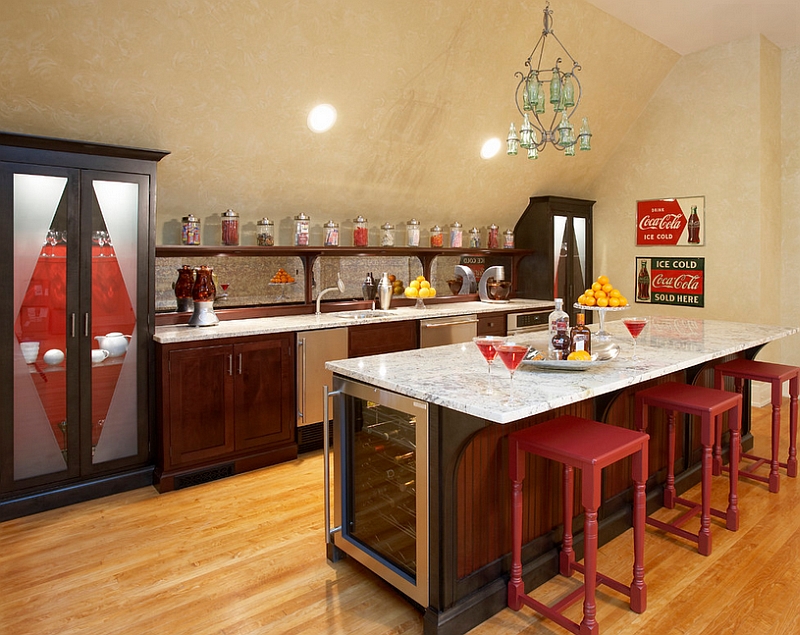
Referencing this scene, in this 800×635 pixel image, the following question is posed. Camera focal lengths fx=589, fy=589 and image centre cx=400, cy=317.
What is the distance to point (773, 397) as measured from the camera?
3.51 meters

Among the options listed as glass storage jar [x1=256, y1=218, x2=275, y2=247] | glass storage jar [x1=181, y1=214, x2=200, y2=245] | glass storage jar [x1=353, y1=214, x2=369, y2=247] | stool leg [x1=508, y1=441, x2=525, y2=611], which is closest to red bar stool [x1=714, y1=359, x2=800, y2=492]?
stool leg [x1=508, y1=441, x2=525, y2=611]

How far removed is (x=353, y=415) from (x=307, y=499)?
1150mm

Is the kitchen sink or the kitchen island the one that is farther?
the kitchen sink

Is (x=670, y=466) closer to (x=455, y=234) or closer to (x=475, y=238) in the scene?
(x=455, y=234)

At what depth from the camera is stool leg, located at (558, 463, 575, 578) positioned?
258 cm

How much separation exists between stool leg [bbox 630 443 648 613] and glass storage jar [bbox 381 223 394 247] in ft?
11.2

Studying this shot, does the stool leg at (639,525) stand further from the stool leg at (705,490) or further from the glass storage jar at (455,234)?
the glass storage jar at (455,234)

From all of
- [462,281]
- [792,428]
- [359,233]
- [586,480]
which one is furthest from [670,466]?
[462,281]

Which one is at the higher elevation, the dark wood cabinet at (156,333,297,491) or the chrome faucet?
the chrome faucet

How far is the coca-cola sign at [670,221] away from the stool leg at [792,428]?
256 centimetres

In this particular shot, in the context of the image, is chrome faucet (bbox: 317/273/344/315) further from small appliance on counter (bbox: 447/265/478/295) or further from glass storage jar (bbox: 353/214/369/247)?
small appliance on counter (bbox: 447/265/478/295)

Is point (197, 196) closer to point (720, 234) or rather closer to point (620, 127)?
point (620, 127)

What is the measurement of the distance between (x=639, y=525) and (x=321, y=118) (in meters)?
3.26

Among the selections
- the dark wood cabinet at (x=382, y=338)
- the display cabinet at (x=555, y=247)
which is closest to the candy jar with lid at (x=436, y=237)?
the dark wood cabinet at (x=382, y=338)
